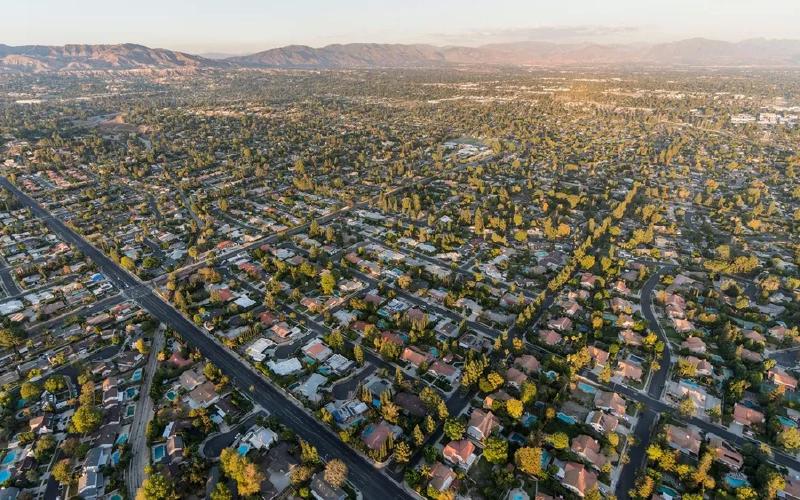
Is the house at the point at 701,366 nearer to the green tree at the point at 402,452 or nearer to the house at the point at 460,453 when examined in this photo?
the house at the point at 460,453

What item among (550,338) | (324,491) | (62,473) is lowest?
(324,491)

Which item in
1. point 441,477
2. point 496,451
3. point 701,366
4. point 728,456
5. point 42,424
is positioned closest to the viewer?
point 441,477

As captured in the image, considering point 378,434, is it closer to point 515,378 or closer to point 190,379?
point 515,378

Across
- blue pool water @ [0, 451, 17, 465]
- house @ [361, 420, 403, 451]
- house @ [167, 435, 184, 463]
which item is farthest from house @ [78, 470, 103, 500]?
house @ [361, 420, 403, 451]

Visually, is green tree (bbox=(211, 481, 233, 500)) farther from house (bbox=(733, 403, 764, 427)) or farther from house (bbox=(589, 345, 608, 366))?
house (bbox=(733, 403, 764, 427))

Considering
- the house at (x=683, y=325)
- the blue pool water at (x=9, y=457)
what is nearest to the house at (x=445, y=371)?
the house at (x=683, y=325)

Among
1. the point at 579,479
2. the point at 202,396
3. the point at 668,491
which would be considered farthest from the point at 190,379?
the point at 668,491
